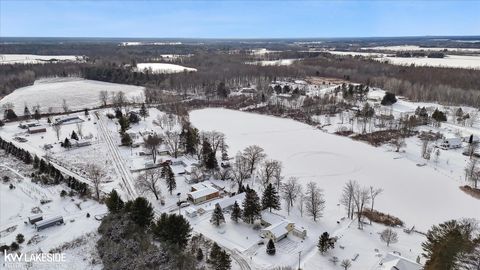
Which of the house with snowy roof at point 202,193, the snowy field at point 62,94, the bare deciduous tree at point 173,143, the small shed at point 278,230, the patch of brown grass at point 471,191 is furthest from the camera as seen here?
the snowy field at point 62,94

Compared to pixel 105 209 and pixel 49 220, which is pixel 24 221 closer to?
pixel 49 220

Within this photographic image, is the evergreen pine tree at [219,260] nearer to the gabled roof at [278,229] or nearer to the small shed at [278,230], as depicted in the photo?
the small shed at [278,230]

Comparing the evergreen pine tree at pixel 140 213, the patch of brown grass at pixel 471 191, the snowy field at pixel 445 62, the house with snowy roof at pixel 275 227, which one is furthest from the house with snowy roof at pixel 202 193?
the snowy field at pixel 445 62

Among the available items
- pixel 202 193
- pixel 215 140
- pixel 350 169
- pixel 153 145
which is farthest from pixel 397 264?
pixel 153 145

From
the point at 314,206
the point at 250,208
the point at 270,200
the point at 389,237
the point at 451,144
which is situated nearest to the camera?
the point at 389,237

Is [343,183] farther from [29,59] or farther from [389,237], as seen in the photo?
[29,59]

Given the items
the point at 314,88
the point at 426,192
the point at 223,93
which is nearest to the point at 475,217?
the point at 426,192
